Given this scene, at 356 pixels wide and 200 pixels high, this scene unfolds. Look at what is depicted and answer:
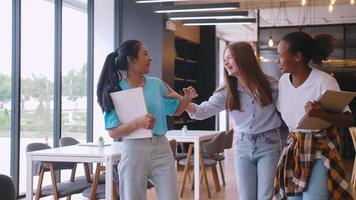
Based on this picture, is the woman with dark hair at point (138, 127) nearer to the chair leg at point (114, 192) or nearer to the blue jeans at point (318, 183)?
the blue jeans at point (318, 183)

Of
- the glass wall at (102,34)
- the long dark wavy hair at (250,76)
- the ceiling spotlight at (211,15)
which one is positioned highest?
the ceiling spotlight at (211,15)

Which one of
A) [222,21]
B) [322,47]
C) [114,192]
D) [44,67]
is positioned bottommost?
[114,192]

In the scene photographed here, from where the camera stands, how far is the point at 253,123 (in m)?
2.66

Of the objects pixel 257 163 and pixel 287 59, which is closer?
pixel 287 59

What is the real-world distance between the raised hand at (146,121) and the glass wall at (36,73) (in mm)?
4194

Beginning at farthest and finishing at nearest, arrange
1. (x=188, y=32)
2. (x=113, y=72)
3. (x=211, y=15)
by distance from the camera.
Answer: (x=188, y=32) < (x=211, y=15) < (x=113, y=72)

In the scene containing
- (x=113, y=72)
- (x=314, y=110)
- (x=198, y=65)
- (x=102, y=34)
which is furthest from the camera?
(x=198, y=65)

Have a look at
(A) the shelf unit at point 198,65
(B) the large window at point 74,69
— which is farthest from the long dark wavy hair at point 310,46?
(A) the shelf unit at point 198,65

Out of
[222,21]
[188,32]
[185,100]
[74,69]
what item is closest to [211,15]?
[222,21]

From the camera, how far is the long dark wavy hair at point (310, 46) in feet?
8.02

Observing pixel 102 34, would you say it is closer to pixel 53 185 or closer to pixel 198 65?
pixel 198 65

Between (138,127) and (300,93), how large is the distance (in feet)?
2.80

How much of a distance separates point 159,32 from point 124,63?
5.64 meters

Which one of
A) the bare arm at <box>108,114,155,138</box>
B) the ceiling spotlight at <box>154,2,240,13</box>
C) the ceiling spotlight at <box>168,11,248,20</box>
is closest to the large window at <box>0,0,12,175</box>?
the ceiling spotlight at <box>154,2,240,13</box>
